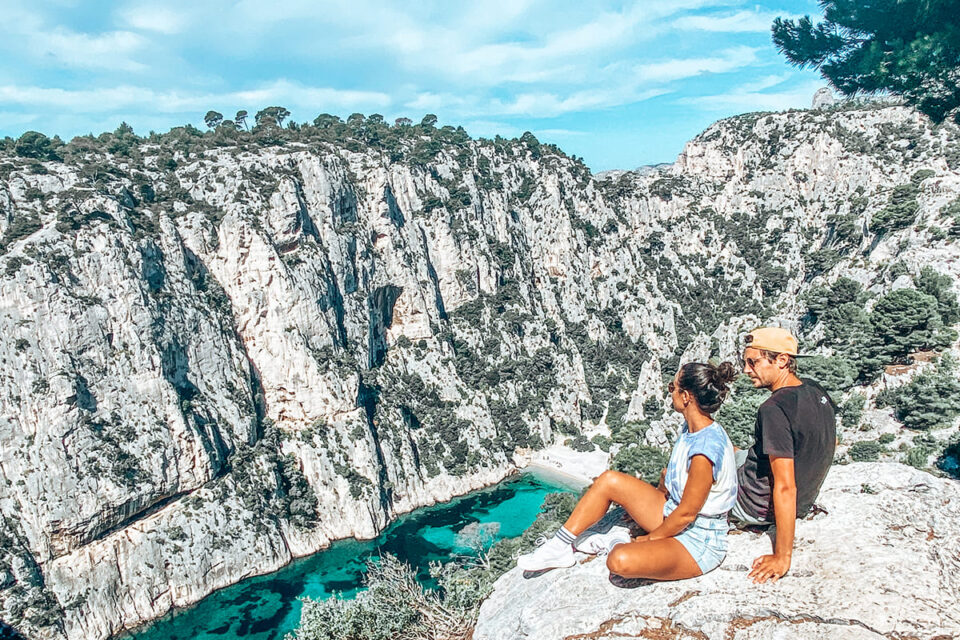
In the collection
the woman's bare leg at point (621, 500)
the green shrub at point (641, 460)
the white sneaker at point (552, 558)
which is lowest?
the green shrub at point (641, 460)

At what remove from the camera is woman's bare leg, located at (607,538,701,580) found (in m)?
6.34

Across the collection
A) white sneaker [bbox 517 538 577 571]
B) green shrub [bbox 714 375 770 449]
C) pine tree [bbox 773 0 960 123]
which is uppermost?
pine tree [bbox 773 0 960 123]

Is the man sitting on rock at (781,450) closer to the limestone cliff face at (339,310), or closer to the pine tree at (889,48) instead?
the pine tree at (889,48)

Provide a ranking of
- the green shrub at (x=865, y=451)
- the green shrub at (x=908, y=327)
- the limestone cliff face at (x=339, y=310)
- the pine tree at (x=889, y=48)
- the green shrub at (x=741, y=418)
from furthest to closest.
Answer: the limestone cliff face at (x=339, y=310), the green shrub at (x=741, y=418), the green shrub at (x=908, y=327), the green shrub at (x=865, y=451), the pine tree at (x=889, y=48)

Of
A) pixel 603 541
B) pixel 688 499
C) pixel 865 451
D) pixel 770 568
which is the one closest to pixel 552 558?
pixel 603 541

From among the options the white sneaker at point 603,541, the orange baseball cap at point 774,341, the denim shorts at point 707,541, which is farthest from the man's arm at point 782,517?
the white sneaker at point 603,541

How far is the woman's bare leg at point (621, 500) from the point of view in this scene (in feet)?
24.0

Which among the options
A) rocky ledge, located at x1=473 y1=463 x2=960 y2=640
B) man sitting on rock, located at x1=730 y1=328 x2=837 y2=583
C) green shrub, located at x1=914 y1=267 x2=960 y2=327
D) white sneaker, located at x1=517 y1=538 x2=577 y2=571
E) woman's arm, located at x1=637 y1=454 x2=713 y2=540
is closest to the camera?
rocky ledge, located at x1=473 y1=463 x2=960 y2=640

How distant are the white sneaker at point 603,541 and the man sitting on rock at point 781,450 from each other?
147 centimetres

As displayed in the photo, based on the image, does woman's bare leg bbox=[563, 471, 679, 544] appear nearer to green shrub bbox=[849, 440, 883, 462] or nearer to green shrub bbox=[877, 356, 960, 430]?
green shrub bbox=[849, 440, 883, 462]

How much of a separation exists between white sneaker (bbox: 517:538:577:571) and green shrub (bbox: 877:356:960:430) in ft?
65.4

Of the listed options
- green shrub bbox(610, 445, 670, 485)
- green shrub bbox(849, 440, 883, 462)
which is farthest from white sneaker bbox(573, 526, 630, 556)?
green shrub bbox(610, 445, 670, 485)

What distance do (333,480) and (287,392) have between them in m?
10.8

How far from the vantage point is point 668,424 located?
60.1m
